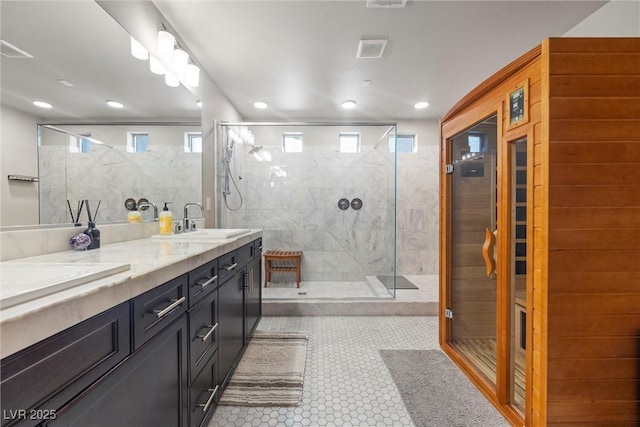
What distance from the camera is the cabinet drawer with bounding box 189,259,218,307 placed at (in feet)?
3.82

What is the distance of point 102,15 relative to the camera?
147cm

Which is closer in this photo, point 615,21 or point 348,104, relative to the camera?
point 615,21

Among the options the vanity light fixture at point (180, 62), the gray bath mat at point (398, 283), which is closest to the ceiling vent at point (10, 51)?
the vanity light fixture at point (180, 62)

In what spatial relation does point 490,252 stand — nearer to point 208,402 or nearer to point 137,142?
point 208,402

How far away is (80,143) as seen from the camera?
54.2 inches

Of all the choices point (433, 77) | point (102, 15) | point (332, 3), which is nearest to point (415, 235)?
point (433, 77)

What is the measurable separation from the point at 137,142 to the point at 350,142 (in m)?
2.71

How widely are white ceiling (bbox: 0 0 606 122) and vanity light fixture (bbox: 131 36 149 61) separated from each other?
4 cm

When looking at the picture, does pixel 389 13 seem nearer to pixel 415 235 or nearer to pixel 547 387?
pixel 547 387

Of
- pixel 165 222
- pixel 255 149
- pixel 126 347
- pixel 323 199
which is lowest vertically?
pixel 126 347

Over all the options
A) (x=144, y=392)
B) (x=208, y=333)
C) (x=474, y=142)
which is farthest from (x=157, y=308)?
(x=474, y=142)

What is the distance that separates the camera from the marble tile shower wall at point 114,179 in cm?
124

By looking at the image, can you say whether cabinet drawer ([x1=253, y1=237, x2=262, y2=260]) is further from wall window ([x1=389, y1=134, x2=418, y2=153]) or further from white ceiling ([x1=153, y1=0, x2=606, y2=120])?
wall window ([x1=389, y1=134, x2=418, y2=153])

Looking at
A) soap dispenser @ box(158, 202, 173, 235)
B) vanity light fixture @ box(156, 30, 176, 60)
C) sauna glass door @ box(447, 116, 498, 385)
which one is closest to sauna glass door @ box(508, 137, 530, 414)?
sauna glass door @ box(447, 116, 498, 385)
